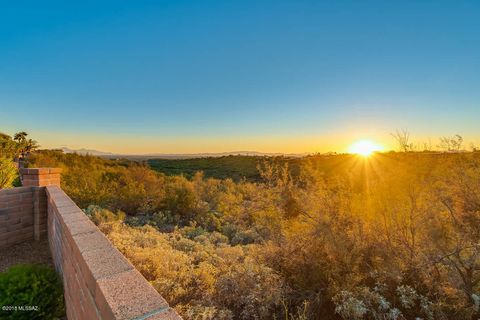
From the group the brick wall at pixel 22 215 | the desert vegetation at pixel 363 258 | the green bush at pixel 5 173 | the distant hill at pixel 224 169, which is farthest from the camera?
the distant hill at pixel 224 169

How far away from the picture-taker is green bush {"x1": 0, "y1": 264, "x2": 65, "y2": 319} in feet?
8.45

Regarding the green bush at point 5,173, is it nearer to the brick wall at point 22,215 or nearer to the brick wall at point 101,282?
the brick wall at point 22,215

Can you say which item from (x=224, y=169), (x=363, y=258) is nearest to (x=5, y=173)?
(x=363, y=258)

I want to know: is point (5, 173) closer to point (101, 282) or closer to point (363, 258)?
point (101, 282)

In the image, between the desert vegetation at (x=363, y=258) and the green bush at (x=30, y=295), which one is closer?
the green bush at (x=30, y=295)

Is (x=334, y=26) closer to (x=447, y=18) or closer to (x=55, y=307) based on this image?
(x=447, y=18)

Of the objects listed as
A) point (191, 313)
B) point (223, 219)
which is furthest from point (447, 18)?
point (223, 219)

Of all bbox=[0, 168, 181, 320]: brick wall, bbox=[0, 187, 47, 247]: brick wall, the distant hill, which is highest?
bbox=[0, 168, 181, 320]: brick wall

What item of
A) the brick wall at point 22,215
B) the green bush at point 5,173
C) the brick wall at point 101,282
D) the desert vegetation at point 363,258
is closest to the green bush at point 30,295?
the brick wall at point 101,282

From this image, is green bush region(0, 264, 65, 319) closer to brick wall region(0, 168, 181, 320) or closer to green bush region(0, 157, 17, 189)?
brick wall region(0, 168, 181, 320)

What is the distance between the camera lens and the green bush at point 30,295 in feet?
8.45

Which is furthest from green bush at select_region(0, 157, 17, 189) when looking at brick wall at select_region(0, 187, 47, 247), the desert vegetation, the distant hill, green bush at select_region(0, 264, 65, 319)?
the distant hill

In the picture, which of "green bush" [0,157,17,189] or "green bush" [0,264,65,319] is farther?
"green bush" [0,157,17,189]

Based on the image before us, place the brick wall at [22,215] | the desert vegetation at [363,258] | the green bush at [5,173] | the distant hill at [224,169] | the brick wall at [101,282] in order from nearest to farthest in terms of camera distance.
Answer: the brick wall at [101,282] < the desert vegetation at [363,258] < the brick wall at [22,215] < the green bush at [5,173] < the distant hill at [224,169]
